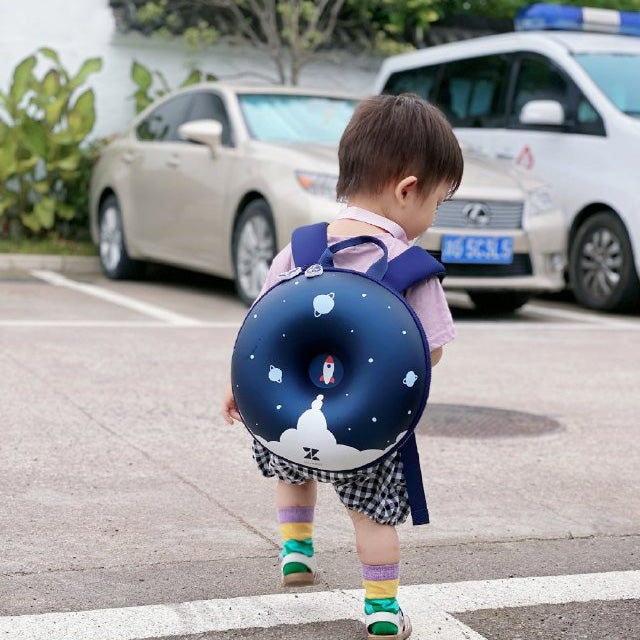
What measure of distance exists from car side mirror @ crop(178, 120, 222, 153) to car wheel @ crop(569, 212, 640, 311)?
2.75 metres

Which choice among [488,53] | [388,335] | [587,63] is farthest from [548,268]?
[388,335]

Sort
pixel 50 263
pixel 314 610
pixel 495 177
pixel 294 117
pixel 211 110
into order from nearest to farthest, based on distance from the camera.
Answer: pixel 314 610
pixel 495 177
pixel 294 117
pixel 211 110
pixel 50 263

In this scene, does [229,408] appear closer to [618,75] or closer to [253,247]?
[253,247]

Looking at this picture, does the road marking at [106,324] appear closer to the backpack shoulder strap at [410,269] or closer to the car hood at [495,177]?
the car hood at [495,177]

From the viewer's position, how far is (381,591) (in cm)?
307

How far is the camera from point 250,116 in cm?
1003

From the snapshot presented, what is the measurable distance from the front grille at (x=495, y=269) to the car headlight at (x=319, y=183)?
895 mm

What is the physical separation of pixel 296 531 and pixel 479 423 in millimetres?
2538

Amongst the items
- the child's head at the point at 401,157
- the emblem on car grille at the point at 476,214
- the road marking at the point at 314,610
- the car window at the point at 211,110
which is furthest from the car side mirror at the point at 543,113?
the child's head at the point at 401,157

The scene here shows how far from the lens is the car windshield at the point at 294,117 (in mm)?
9922

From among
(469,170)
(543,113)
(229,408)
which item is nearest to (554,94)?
(543,113)

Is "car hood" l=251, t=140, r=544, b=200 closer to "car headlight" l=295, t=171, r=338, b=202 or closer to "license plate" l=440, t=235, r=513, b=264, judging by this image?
"car headlight" l=295, t=171, r=338, b=202

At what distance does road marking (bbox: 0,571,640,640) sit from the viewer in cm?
310

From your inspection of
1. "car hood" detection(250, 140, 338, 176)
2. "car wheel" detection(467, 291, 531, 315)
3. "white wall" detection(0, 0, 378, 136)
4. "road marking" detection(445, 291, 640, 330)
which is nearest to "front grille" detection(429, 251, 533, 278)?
"road marking" detection(445, 291, 640, 330)
